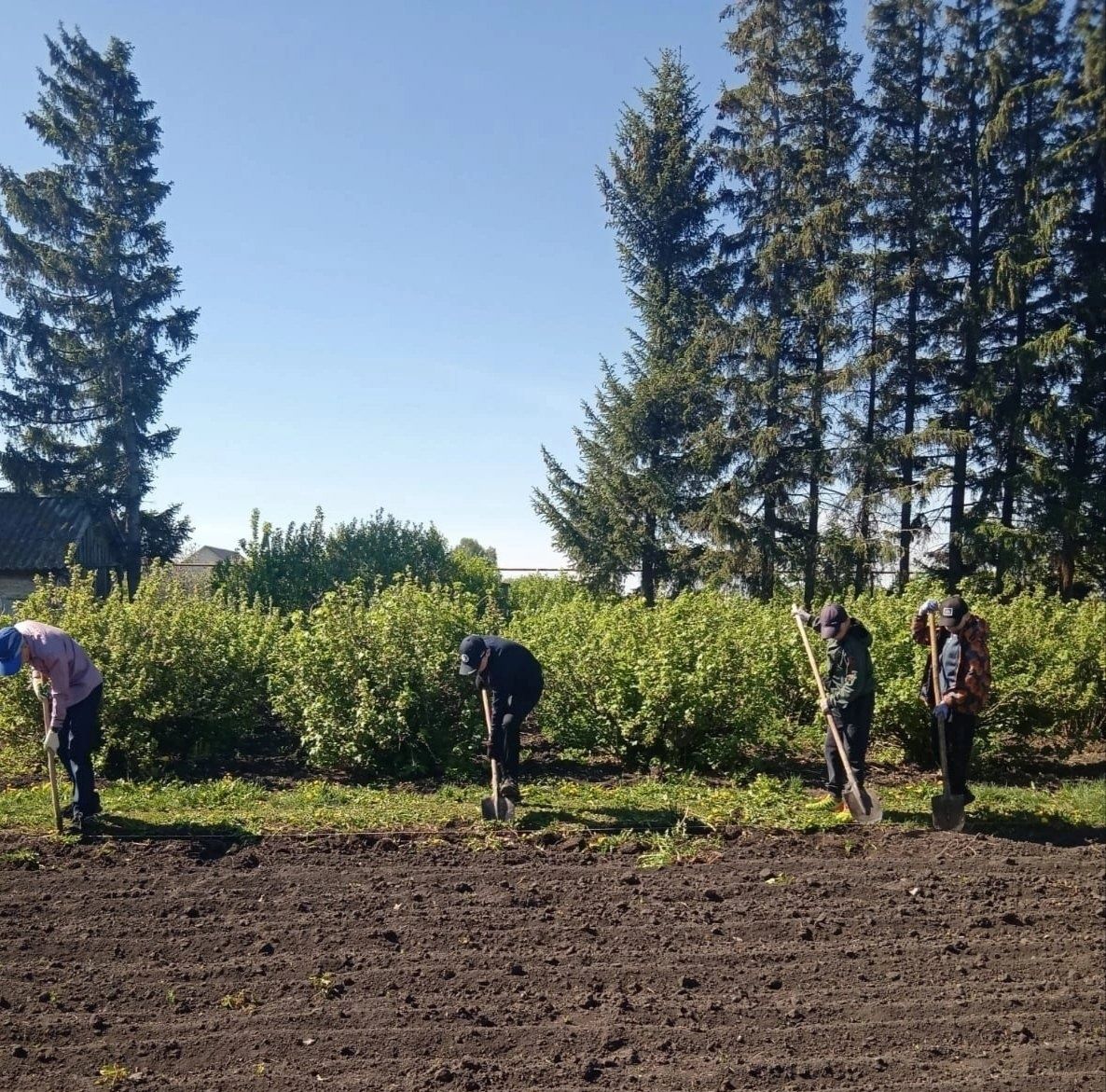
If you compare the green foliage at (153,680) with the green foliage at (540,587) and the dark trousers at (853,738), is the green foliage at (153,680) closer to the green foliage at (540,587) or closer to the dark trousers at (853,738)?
the dark trousers at (853,738)

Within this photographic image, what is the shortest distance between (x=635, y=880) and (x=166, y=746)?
575 centimetres

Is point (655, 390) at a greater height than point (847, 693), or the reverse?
point (655, 390)

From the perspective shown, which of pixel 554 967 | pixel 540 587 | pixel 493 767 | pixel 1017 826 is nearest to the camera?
pixel 554 967

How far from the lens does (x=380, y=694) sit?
354 inches

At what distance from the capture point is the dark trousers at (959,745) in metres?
7.17

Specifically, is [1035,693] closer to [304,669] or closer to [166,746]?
[304,669]

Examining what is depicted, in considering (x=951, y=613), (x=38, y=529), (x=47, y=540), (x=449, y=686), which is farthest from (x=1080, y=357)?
(x=38, y=529)

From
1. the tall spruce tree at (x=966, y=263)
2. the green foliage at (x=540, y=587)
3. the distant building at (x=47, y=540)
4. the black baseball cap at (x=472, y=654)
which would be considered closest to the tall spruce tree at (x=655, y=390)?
the green foliage at (x=540, y=587)

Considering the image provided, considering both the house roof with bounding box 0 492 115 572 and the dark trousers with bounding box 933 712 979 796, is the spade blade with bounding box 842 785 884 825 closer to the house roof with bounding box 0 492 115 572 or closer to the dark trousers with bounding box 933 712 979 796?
the dark trousers with bounding box 933 712 979 796

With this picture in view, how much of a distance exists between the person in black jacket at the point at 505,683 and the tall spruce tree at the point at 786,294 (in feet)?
57.4

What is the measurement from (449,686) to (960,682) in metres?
4.33

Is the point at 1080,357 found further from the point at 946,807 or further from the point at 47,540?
the point at 47,540

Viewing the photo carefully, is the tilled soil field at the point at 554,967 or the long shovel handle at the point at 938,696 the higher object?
the long shovel handle at the point at 938,696

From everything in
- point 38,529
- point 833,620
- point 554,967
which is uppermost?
point 38,529
